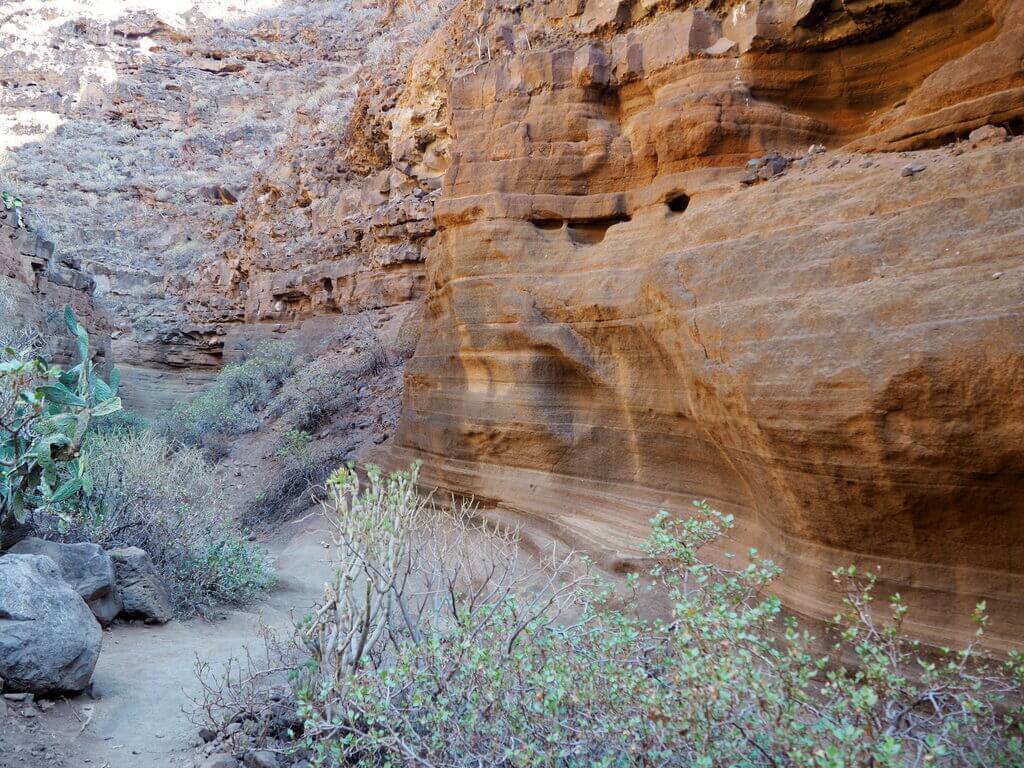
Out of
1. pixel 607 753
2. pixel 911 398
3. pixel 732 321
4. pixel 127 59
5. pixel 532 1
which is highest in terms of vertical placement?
pixel 127 59

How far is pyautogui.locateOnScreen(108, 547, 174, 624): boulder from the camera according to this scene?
19.3ft

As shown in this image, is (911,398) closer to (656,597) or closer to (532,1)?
(656,597)

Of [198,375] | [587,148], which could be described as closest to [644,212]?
[587,148]

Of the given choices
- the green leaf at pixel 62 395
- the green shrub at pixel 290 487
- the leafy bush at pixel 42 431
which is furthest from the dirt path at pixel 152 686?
the green shrub at pixel 290 487

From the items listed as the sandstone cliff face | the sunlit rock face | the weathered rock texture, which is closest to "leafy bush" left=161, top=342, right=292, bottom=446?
the weathered rock texture

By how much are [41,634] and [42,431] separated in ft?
7.52

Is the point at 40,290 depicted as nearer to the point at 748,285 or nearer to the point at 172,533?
the point at 172,533

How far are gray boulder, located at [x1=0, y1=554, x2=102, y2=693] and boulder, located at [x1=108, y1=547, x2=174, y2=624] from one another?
1461 mm

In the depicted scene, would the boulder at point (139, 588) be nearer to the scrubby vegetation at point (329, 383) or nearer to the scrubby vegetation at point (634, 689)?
the scrubby vegetation at point (634, 689)

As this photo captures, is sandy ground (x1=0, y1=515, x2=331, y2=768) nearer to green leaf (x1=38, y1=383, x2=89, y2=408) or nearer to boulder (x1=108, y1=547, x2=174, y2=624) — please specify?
boulder (x1=108, y1=547, x2=174, y2=624)

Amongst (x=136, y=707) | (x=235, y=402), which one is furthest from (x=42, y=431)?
(x=235, y=402)

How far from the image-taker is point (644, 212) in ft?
21.2

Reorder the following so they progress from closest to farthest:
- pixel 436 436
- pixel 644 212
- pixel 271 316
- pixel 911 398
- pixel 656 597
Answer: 1. pixel 911 398
2. pixel 656 597
3. pixel 644 212
4. pixel 436 436
5. pixel 271 316

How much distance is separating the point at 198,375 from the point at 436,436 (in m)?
14.9
